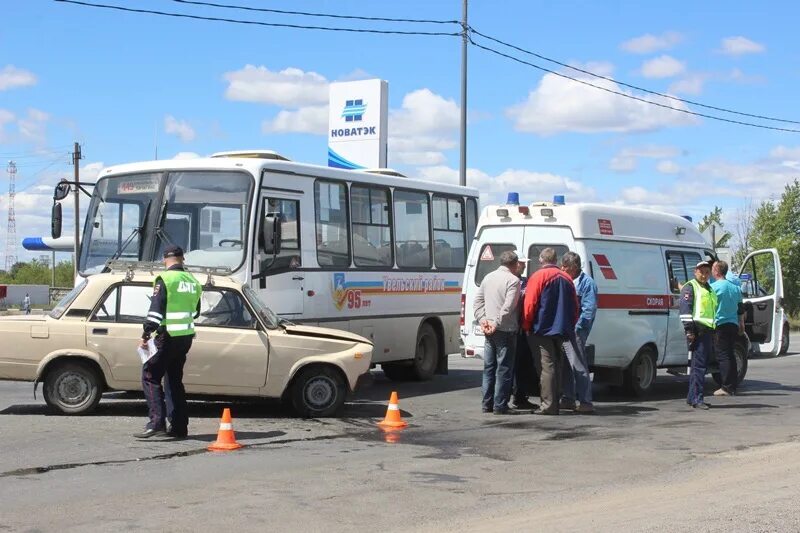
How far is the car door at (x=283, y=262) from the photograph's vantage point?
13.4 m

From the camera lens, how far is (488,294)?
41.8 feet

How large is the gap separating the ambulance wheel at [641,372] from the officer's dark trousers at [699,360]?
1050 mm

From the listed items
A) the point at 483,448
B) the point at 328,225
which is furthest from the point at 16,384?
the point at 483,448

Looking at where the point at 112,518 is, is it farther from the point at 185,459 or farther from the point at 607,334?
the point at 607,334

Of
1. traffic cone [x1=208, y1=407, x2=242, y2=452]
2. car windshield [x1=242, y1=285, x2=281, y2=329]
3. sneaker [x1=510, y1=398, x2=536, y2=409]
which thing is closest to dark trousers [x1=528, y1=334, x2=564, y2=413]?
sneaker [x1=510, y1=398, x2=536, y2=409]

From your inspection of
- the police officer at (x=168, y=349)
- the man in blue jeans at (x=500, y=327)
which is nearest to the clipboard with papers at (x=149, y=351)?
the police officer at (x=168, y=349)

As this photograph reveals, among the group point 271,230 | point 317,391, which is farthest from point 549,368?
point 271,230

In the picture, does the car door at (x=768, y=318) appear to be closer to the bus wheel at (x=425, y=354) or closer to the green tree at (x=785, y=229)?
the bus wheel at (x=425, y=354)

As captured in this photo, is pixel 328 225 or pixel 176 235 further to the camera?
pixel 328 225

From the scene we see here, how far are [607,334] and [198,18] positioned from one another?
1380cm

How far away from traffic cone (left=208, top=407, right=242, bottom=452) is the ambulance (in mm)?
5147

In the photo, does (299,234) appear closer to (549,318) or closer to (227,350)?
(227,350)

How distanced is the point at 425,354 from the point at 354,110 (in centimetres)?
1576

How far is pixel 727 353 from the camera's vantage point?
49.3 feet
